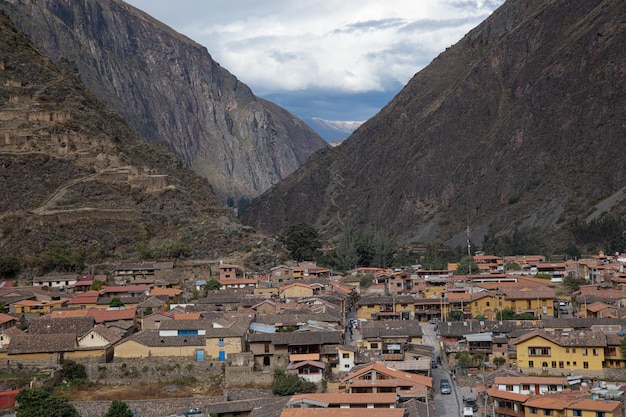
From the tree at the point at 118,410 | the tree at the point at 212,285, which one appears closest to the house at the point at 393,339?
the tree at the point at 118,410

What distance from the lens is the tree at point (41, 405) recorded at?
1666 inches

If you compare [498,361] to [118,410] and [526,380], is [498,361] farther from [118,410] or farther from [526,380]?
[118,410]

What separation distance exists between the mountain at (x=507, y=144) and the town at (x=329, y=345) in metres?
61.2

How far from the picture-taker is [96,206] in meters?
87.0

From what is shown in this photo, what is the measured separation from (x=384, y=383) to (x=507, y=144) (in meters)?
123

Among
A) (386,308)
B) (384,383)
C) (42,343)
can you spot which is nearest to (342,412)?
(384,383)

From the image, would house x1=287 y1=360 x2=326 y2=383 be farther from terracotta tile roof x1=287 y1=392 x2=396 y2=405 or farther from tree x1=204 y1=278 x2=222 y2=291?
tree x1=204 y1=278 x2=222 y2=291

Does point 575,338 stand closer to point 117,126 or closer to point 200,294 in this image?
point 200,294

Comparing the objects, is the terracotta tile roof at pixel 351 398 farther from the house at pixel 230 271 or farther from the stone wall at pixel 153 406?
the house at pixel 230 271

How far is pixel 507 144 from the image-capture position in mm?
162125

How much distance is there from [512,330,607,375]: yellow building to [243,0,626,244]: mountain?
72745 millimetres

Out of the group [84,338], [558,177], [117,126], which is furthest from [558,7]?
[84,338]

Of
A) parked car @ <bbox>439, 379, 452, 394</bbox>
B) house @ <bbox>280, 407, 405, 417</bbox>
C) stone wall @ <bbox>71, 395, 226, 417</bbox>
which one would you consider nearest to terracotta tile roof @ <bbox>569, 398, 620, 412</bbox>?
house @ <bbox>280, 407, 405, 417</bbox>

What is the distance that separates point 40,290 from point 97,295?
584 cm
